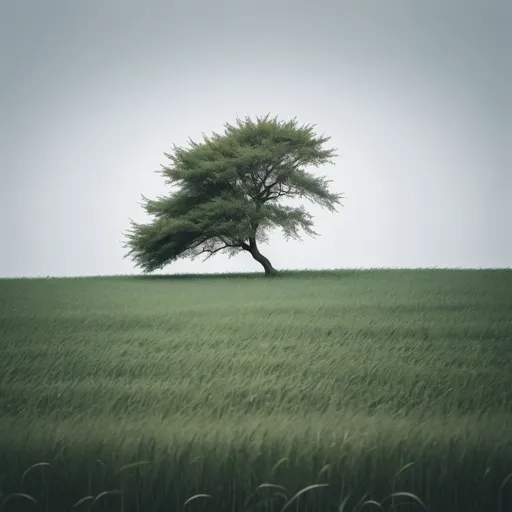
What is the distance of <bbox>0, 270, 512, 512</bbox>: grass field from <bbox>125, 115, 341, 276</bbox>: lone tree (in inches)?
648

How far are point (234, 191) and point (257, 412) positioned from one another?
23.8m

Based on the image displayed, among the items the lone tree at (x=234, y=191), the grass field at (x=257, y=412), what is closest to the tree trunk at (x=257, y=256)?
the lone tree at (x=234, y=191)

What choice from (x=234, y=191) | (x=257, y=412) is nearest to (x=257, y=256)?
(x=234, y=191)

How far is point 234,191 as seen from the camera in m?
28.2

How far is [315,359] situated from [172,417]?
3.13 m

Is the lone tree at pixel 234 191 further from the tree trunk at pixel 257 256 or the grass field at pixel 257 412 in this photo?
the grass field at pixel 257 412

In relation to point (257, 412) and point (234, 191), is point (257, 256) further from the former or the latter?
point (257, 412)

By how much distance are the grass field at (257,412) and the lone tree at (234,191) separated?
16.5 meters

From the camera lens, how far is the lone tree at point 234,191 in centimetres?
2705

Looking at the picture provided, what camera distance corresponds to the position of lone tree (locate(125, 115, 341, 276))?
27047 millimetres

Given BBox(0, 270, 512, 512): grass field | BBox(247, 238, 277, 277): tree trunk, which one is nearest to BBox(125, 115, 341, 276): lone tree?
BBox(247, 238, 277, 277): tree trunk

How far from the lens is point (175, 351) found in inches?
316

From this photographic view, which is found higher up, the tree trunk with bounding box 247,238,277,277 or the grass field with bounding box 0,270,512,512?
the tree trunk with bounding box 247,238,277,277

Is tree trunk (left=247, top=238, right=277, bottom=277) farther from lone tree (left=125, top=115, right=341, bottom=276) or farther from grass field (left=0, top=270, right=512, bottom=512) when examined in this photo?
grass field (left=0, top=270, right=512, bottom=512)
